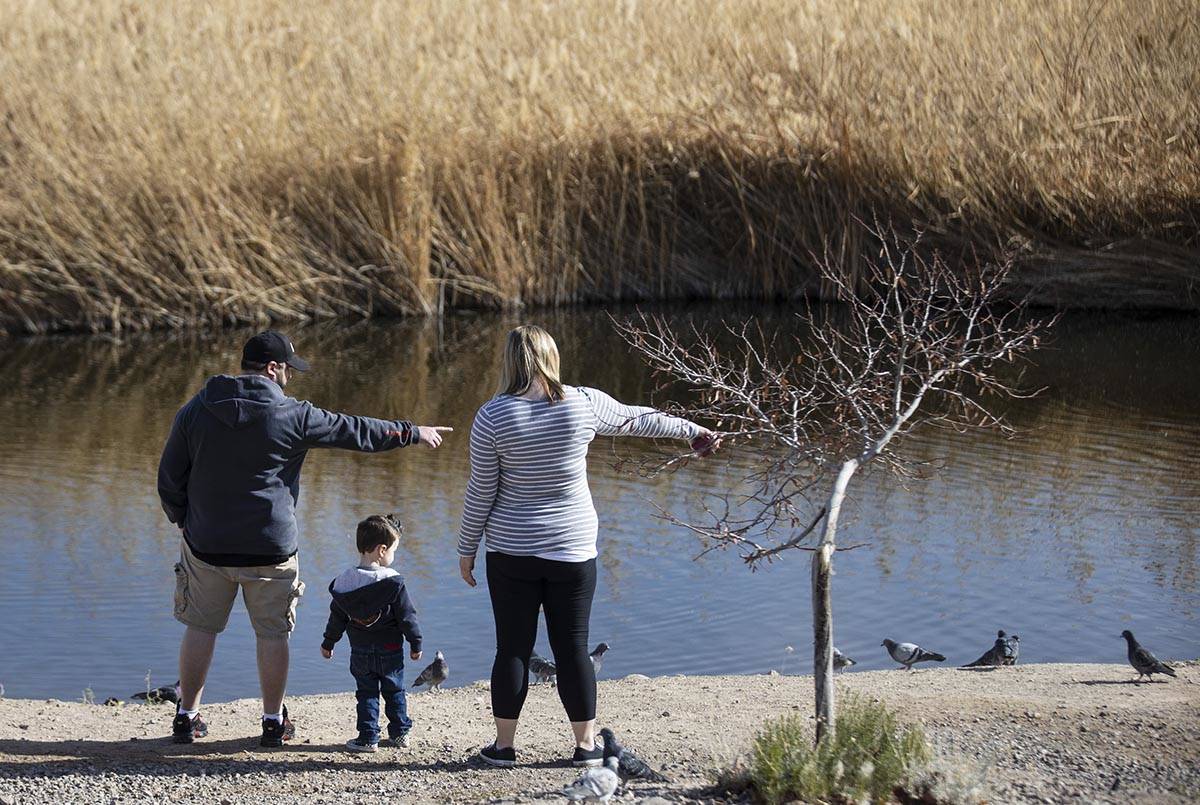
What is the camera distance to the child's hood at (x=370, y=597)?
5500mm

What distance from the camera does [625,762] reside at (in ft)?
16.7

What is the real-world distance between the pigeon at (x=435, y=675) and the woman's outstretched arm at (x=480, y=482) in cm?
176

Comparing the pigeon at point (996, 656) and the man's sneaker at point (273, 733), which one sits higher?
the pigeon at point (996, 656)

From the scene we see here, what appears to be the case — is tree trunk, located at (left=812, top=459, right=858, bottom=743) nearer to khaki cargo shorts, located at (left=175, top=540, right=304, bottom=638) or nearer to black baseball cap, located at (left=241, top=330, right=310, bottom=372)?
khaki cargo shorts, located at (left=175, top=540, right=304, bottom=638)

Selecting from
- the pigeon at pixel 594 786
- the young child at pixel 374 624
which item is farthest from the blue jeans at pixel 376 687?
the pigeon at pixel 594 786

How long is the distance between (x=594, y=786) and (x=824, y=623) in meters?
0.87

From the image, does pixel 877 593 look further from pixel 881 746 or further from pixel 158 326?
pixel 158 326

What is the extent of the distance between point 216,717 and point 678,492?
4809 mm

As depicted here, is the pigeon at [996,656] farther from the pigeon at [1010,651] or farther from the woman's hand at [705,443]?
the woman's hand at [705,443]

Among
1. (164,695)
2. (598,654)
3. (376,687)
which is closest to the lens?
(376,687)

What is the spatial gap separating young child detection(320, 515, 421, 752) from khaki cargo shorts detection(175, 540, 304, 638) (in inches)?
6.7

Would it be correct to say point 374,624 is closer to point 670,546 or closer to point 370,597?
point 370,597

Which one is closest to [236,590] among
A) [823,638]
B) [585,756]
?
[585,756]

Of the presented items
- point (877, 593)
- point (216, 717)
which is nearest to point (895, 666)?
point (877, 593)
